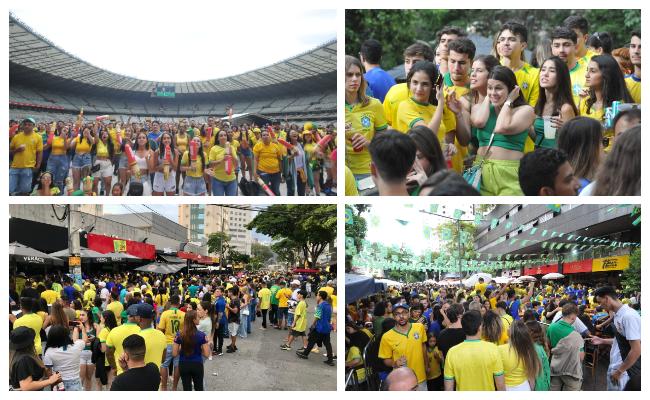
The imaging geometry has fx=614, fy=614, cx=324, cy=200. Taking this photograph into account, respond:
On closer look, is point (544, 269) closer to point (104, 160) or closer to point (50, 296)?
point (104, 160)

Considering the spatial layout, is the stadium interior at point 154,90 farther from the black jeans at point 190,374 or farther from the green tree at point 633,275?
the green tree at point 633,275

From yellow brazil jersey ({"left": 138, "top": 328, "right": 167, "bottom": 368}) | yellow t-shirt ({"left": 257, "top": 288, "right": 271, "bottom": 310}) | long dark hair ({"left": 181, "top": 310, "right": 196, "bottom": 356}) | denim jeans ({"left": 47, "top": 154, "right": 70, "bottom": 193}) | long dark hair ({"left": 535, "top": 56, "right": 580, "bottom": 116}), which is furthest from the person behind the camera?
yellow t-shirt ({"left": 257, "top": 288, "right": 271, "bottom": 310})

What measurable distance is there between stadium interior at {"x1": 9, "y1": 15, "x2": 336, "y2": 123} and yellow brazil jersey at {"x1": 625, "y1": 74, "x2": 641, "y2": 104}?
2.34 meters

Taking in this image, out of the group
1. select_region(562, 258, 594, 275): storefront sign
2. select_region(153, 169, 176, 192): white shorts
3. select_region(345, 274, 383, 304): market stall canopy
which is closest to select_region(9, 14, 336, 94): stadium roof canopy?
select_region(153, 169, 176, 192): white shorts

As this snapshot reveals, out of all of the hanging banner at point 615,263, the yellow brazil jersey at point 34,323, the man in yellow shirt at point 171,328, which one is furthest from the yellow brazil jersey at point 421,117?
the yellow brazil jersey at point 34,323

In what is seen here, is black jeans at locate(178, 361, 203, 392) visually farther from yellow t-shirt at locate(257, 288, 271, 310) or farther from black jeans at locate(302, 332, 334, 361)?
yellow t-shirt at locate(257, 288, 271, 310)

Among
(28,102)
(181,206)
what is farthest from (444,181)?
(28,102)

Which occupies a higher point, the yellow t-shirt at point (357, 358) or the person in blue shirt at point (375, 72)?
the person in blue shirt at point (375, 72)

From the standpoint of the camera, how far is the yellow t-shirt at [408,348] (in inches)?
180

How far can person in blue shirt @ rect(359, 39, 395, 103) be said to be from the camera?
4.86 metres

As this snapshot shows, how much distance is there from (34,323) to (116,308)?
60cm

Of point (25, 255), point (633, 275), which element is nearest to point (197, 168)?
point (25, 255)

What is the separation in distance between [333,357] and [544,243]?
6.21 ft
